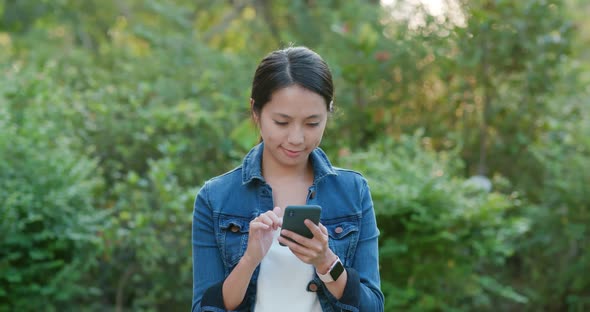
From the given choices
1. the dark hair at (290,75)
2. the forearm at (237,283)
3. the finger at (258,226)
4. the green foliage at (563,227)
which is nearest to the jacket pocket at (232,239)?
the forearm at (237,283)

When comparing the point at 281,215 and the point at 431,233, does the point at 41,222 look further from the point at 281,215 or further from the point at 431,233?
the point at 281,215

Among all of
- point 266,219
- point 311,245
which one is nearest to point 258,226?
point 266,219

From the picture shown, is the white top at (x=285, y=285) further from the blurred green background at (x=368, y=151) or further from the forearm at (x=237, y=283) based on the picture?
the blurred green background at (x=368, y=151)

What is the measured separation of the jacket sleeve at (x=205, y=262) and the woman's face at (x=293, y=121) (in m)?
0.30

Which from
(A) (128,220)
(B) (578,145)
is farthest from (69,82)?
(B) (578,145)

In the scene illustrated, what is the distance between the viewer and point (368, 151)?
5898 mm

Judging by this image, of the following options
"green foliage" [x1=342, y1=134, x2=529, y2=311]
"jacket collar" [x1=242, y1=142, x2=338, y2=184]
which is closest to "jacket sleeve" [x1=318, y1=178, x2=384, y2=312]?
"jacket collar" [x1=242, y1=142, x2=338, y2=184]

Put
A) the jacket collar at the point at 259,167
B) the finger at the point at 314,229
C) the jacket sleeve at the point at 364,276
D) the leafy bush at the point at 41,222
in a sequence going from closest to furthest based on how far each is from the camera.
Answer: the finger at the point at 314,229, the jacket sleeve at the point at 364,276, the jacket collar at the point at 259,167, the leafy bush at the point at 41,222

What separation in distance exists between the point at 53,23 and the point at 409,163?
636cm

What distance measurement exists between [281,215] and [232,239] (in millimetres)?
162

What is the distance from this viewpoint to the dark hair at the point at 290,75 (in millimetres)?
2203

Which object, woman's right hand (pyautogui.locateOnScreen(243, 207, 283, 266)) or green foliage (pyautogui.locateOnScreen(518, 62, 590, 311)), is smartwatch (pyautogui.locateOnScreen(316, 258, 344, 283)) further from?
green foliage (pyautogui.locateOnScreen(518, 62, 590, 311))

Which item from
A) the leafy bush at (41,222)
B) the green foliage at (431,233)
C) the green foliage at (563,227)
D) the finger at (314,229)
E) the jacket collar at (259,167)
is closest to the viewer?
the finger at (314,229)

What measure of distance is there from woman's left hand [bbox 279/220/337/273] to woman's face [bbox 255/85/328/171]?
28cm
